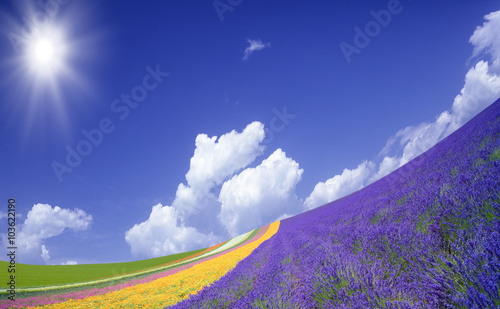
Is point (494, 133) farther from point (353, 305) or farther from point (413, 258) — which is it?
point (353, 305)

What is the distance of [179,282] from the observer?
8266 millimetres

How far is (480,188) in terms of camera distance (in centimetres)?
233

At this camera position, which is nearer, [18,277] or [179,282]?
[179,282]

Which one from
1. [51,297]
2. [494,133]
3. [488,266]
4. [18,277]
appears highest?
[18,277]

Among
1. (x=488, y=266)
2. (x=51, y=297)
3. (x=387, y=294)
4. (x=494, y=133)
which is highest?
(x=51, y=297)

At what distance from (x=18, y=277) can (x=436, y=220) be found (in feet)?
80.9

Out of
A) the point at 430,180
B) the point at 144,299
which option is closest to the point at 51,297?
the point at 144,299

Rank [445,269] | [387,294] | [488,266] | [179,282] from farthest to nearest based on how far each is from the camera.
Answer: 1. [179,282]
2. [387,294]
3. [445,269]
4. [488,266]

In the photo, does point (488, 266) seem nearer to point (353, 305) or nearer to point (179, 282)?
point (353, 305)

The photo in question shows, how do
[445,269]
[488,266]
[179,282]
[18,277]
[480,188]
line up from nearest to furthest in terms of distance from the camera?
[488,266], [445,269], [480,188], [179,282], [18,277]

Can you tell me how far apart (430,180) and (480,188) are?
2786 millimetres

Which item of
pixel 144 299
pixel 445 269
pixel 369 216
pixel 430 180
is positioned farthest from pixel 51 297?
pixel 430 180

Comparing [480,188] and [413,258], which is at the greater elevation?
[480,188]

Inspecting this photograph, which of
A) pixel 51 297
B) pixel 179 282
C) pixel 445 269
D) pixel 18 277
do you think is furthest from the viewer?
pixel 18 277
